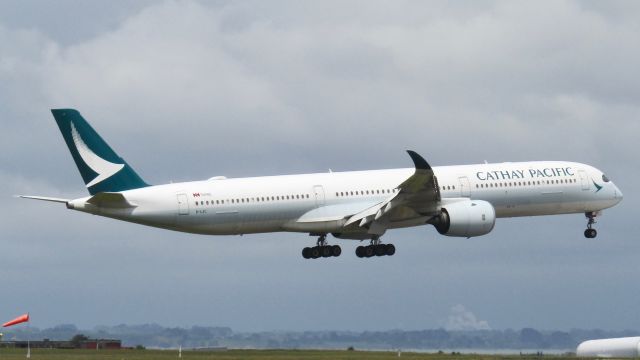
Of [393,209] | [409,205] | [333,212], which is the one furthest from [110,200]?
[409,205]

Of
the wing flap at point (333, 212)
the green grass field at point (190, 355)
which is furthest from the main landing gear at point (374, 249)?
the green grass field at point (190, 355)

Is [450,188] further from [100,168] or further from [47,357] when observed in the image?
[47,357]

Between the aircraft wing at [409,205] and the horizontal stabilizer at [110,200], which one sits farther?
the aircraft wing at [409,205]

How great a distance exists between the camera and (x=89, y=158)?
68688mm

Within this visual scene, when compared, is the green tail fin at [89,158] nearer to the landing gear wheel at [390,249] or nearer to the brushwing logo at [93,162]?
the brushwing logo at [93,162]

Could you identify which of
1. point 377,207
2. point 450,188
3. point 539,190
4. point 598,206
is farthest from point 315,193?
point 598,206

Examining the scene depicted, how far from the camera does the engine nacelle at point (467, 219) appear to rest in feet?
236

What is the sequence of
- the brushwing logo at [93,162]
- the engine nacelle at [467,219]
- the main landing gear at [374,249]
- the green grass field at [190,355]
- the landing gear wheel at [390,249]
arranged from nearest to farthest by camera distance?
the green grass field at [190,355], the brushwing logo at [93,162], the engine nacelle at [467,219], the main landing gear at [374,249], the landing gear wheel at [390,249]

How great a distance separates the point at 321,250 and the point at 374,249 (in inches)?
131

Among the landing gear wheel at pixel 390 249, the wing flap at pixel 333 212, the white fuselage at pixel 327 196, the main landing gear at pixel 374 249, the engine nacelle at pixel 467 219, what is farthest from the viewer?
the landing gear wheel at pixel 390 249

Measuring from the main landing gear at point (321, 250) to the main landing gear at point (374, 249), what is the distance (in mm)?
1509

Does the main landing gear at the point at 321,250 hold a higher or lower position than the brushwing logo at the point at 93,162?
lower

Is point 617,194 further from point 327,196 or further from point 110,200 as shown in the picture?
point 110,200

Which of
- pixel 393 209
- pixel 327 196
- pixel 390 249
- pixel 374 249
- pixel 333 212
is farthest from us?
pixel 390 249
